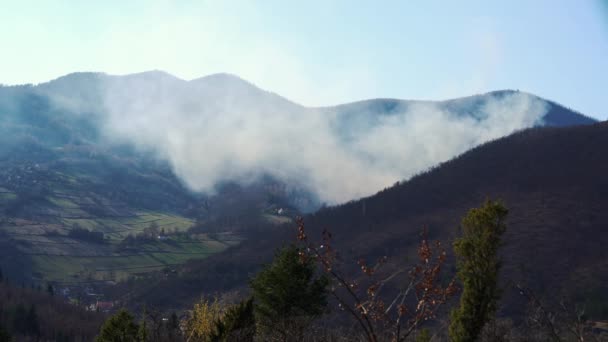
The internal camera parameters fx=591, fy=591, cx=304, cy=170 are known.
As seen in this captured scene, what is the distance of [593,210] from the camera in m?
151

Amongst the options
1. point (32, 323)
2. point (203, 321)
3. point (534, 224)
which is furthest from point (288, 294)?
point (534, 224)

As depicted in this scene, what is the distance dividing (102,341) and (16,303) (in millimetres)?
109415

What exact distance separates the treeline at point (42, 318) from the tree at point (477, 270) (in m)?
105

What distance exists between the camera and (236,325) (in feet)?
107

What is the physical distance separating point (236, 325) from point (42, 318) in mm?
109658

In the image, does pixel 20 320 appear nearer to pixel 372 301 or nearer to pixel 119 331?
pixel 119 331

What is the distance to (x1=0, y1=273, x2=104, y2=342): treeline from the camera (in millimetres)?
117500

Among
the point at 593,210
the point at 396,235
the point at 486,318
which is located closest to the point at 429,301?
the point at 486,318

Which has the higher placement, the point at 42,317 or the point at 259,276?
the point at 259,276

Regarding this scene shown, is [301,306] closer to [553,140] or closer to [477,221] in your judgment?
[477,221]

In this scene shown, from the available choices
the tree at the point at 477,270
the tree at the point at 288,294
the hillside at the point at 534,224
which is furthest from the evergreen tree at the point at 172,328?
the hillside at the point at 534,224

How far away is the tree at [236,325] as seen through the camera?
3105 cm

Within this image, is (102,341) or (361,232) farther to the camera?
(361,232)

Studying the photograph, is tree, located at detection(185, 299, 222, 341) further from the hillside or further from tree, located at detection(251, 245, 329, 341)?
the hillside
